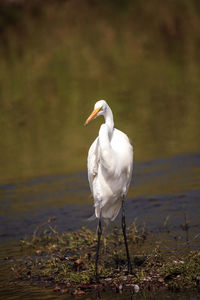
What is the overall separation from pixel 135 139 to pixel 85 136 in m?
1.53

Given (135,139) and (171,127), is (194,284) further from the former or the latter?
(171,127)

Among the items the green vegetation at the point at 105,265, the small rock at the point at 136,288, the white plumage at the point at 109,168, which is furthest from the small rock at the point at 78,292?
the white plumage at the point at 109,168

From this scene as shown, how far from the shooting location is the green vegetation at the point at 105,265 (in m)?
5.54

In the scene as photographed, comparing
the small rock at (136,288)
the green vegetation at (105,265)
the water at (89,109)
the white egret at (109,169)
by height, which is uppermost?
the water at (89,109)

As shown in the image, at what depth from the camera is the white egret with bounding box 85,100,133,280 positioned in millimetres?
5934

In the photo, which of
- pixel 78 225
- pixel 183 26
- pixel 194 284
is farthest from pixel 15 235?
pixel 183 26

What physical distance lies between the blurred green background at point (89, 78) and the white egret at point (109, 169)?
17.4 ft

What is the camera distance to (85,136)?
13.9 m

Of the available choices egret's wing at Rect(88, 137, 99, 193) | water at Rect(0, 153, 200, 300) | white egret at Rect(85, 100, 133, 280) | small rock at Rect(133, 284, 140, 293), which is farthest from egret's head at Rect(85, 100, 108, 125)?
water at Rect(0, 153, 200, 300)

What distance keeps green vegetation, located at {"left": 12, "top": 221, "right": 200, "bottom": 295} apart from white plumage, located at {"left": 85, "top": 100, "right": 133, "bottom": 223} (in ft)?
1.94

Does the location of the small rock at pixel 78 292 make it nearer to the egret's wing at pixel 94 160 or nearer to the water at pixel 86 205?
the water at pixel 86 205

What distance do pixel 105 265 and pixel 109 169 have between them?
1110mm

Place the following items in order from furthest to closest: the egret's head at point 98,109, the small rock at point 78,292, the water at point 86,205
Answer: the water at point 86,205
the egret's head at point 98,109
the small rock at point 78,292

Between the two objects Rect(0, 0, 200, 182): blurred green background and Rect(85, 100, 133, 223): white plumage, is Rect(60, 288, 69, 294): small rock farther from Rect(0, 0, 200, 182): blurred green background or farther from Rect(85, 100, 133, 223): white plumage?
Rect(0, 0, 200, 182): blurred green background
